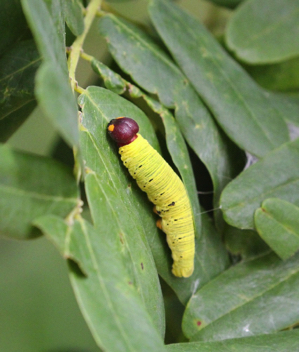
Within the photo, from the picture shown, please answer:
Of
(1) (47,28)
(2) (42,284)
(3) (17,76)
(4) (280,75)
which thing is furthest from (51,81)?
(2) (42,284)

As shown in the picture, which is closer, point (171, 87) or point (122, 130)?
point (122, 130)

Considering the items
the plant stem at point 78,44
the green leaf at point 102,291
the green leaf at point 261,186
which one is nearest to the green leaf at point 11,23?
the plant stem at point 78,44

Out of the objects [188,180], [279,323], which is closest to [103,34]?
[188,180]

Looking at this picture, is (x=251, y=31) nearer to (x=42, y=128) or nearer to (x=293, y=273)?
→ (x=293, y=273)

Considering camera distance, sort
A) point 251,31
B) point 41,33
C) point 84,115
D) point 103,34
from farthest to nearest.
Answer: point 251,31
point 103,34
point 84,115
point 41,33

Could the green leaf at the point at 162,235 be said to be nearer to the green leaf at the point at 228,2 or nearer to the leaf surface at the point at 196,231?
the leaf surface at the point at 196,231

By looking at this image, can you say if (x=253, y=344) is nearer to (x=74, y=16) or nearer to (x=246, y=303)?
(x=246, y=303)

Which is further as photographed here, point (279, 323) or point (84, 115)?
point (279, 323)
